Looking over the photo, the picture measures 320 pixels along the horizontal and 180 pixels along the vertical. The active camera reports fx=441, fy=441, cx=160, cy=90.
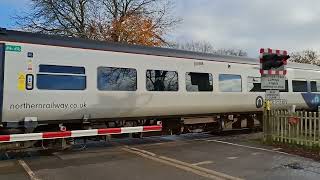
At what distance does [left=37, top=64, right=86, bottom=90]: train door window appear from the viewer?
11086mm

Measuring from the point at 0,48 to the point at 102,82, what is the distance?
2.94 meters

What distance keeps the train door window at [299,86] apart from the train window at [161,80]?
7231 mm

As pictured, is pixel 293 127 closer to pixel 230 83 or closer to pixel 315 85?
pixel 230 83

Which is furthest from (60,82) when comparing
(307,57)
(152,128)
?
(307,57)

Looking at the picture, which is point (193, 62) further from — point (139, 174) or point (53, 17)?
point (53, 17)

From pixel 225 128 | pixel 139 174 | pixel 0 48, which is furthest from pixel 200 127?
pixel 0 48

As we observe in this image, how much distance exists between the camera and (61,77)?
37.4 ft

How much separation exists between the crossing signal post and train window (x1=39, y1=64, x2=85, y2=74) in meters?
5.90

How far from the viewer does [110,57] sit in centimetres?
1242

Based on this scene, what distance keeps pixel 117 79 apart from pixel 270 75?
198 inches

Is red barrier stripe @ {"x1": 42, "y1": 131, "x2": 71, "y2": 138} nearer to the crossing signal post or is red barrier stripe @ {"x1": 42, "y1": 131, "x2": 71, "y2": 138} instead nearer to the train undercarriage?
the train undercarriage

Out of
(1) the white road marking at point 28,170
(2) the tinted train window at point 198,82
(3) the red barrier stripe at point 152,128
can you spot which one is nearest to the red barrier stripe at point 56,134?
(1) the white road marking at point 28,170

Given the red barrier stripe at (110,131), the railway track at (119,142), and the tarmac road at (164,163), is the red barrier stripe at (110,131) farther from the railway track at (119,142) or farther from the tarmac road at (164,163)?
the railway track at (119,142)

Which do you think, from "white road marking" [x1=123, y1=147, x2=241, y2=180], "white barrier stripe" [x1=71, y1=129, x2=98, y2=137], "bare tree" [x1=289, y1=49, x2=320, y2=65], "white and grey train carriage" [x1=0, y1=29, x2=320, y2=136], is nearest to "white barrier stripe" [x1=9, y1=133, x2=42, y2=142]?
"white and grey train carriage" [x1=0, y1=29, x2=320, y2=136]
